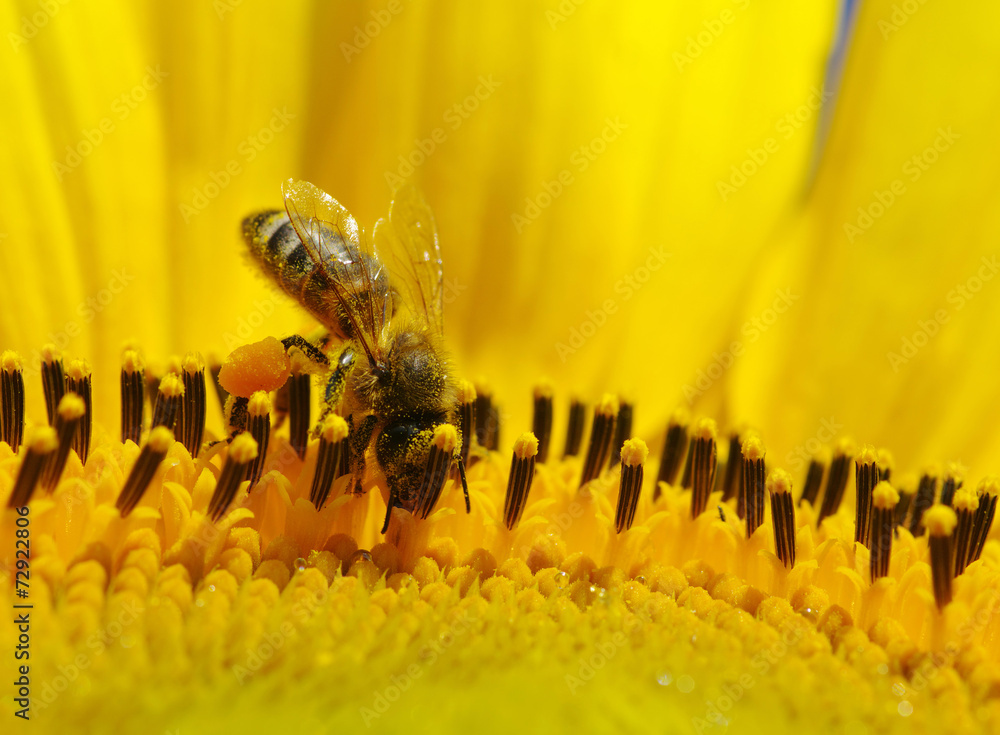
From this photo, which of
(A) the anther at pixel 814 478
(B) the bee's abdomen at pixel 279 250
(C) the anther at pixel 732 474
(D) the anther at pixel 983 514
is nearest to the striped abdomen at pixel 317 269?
(B) the bee's abdomen at pixel 279 250

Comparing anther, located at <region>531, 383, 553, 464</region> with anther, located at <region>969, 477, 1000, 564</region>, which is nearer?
anther, located at <region>969, 477, 1000, 564</region>

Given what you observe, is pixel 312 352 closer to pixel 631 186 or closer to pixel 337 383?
pixel 337 383

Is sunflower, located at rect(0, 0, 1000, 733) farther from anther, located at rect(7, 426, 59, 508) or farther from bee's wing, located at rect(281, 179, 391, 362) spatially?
bee's wing, located at rect(281, 179, 391, 362)

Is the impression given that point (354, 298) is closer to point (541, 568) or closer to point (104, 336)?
point (541, 568)

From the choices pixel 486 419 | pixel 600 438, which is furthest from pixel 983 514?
pixel 486 419

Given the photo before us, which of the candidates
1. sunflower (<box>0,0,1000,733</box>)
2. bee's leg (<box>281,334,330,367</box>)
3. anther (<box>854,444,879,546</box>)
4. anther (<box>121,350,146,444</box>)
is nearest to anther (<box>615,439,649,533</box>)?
sunflower (<box>0,0,1000,733</box>)

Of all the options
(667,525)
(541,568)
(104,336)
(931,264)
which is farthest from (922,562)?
(104,336)

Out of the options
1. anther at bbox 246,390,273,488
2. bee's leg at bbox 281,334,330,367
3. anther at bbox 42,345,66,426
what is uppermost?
bee's leg at bbox 281,334,330,367
